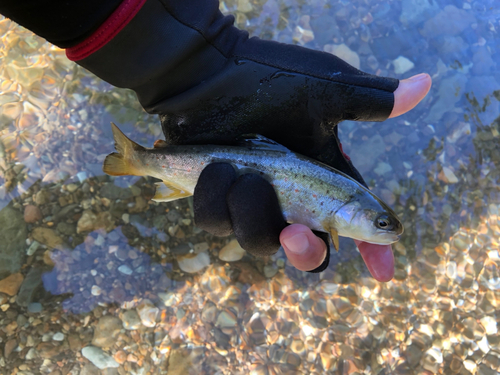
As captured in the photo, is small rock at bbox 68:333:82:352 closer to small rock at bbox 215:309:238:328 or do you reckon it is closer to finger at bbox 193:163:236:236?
small rock at bbox 215:309:238:328

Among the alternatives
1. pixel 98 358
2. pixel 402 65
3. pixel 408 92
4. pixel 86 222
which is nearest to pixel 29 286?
pixel 86 222

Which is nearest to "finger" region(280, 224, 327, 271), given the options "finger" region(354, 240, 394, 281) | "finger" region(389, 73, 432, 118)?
"finger" region(354, 240, 394, 281)

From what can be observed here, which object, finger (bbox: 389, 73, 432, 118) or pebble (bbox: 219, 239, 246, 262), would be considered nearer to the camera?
finger (bbox: 389, 73, 432, 118)

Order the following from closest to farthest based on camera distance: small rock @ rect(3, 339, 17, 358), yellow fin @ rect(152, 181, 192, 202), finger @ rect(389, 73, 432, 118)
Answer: finger @ rect(389, 73, 432, 118) < yellow fin @ rect(152, 181, 192, 202) < small rock @ rect(3, 339, 17, 358)

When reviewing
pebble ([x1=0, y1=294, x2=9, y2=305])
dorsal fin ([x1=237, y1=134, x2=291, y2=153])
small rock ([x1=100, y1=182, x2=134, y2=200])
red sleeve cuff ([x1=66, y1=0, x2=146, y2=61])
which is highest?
red sleeve cuff ([x1=66, y1=0, x2=146, y2=61])

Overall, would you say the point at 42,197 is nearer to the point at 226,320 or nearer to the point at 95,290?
the point at 95,290

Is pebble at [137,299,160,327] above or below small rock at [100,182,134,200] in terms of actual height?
below

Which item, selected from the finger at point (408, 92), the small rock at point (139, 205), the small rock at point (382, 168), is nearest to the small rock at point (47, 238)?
the small rock at point (139, 205)
